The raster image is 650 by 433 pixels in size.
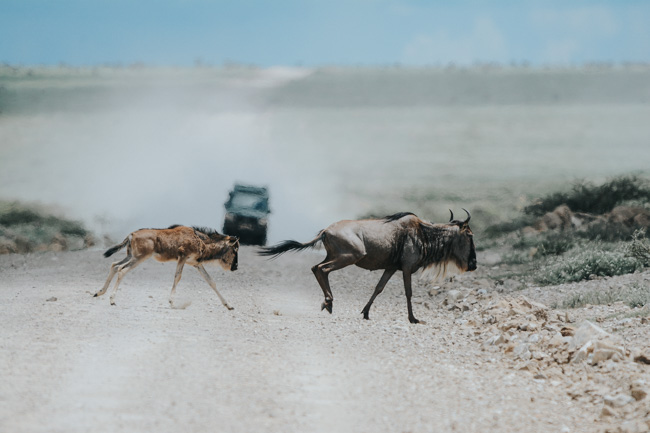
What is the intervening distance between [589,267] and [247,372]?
11801 millimetres

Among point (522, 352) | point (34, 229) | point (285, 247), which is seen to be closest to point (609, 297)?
point (522, 352)

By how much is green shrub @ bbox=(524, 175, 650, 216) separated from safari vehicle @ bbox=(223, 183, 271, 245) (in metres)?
14.9

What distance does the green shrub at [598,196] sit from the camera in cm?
3766

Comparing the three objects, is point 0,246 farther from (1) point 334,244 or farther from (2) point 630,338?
(2) point 630,338

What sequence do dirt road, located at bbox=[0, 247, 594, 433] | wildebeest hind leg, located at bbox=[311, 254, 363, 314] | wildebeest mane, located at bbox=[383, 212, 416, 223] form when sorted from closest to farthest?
dirt road, located at bbox=[0, 247, 594, 433] → wildebeest hind leg, located at bbox=[311, 254, 363, 314] → wildebeest mane, located at bbox=[383, 212, 416, 223]

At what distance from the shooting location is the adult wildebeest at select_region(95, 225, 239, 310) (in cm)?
1517

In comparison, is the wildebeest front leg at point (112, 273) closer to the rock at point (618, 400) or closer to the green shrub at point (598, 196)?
the rock at point (618, 400)

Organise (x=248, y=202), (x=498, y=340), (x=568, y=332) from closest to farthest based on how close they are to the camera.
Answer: (x=568, y=332) → (x=498, y=340) → (x=248, y=202)

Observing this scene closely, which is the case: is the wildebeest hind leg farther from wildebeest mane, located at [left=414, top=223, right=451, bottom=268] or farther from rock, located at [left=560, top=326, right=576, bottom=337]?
rock, located at [left=560, top=326, right=576, bottom=337]

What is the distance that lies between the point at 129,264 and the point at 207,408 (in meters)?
6.56

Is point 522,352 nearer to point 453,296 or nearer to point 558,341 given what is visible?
point 558,341

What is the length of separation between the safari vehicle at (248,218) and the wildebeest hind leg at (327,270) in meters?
14.8

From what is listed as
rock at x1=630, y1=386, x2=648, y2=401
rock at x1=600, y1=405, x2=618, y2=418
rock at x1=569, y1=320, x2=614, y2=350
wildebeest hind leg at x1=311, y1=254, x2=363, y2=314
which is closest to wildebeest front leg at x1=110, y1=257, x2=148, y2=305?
wildebeest hind leg at x1=311, y1=254, x2=363, y2=314

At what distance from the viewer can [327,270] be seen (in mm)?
14305
